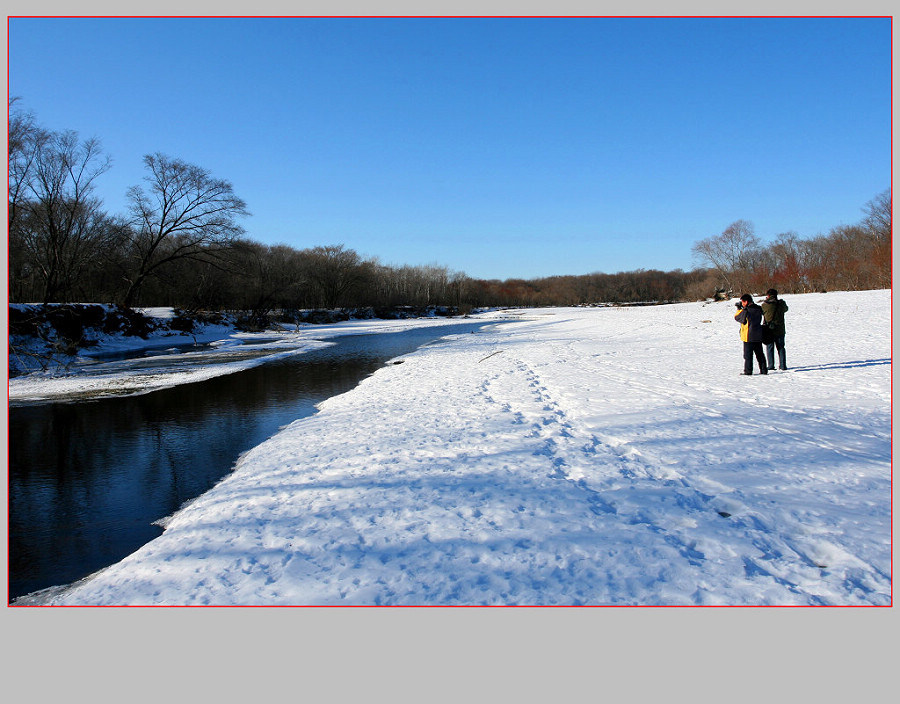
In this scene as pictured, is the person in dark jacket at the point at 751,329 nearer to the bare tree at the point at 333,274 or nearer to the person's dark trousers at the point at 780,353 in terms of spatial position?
the person's dark trousers at the point at 780,353

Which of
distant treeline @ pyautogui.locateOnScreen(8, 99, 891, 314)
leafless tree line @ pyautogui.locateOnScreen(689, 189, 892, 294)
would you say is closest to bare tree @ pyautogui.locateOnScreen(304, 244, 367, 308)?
distant treeline @ pyautogui.locateOnScreen(8, 99, 891, 314)

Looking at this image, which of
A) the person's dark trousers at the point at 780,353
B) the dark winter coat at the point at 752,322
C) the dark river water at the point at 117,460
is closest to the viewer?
the dark river water at the point at 117,460

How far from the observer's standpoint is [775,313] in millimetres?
10844

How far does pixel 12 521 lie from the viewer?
555 centimetres

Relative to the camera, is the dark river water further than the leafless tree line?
No

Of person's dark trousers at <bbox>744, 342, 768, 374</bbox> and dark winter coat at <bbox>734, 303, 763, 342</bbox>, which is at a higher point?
dark winter coat at <bbox>734, 303, 763, 342</bbox>

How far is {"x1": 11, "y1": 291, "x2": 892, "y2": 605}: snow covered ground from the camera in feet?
10.8

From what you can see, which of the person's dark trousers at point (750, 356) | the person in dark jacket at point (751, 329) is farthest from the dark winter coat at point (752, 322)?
the person's dark trousers at point (750, 356)

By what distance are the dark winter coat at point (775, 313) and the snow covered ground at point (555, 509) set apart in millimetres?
1861

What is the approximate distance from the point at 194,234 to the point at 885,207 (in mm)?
69305

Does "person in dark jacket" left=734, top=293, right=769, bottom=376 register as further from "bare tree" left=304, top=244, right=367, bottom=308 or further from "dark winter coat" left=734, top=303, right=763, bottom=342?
"bare tree" left=304, top=244, right=367, bottom=308

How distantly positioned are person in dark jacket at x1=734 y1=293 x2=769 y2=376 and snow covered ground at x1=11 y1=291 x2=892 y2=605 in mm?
1216

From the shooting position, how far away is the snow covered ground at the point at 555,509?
10.8ft

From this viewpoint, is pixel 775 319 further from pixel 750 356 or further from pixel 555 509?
pixel 555 509
